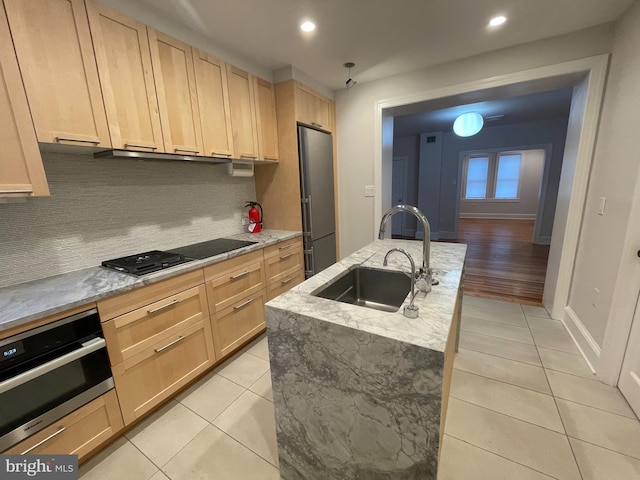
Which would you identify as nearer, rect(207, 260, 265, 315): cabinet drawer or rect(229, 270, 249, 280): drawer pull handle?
rect(207, 260, 265, 315): cabinet drawer

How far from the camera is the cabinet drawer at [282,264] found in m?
2.39

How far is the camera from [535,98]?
370 cm

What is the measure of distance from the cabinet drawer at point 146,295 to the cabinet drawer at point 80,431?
0.43m

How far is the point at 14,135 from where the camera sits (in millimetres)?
1205

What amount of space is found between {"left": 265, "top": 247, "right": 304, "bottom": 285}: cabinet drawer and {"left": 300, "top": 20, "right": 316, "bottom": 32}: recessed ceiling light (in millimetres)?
1784

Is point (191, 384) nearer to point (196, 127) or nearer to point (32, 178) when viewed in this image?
point (32, 178)

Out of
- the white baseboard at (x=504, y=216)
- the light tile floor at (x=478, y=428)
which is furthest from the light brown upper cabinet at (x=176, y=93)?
the white baseboard at (x=504, y=216)

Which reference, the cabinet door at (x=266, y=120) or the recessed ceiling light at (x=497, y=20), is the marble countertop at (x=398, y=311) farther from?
the recessed ceiling light at (x=497, y=20)

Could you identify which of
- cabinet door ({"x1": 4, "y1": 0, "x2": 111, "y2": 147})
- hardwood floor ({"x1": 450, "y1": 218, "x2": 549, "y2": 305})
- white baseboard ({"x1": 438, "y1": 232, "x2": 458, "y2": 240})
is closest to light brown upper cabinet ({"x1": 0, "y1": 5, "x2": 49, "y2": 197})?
cabinet door ({"x1": 4, "y1": 0, "x2": 111, "y2": 147})

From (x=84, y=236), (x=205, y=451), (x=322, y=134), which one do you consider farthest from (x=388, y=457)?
(x=322, y=134)

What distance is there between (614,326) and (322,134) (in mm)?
2798

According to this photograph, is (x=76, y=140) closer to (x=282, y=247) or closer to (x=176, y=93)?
(x=176, y=93)

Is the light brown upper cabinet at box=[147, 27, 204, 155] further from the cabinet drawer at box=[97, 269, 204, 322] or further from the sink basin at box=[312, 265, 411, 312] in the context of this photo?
the sink basin at box=[312, 265, 411, 312]

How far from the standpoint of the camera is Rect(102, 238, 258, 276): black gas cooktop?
1.60 meters
